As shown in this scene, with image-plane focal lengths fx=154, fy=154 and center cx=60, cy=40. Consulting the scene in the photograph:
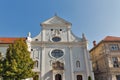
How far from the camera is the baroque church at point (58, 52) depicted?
31.6 metres

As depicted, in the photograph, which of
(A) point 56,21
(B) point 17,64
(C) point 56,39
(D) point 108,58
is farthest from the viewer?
(A) point 56,21

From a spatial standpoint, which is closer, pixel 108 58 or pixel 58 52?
pixel 108 58

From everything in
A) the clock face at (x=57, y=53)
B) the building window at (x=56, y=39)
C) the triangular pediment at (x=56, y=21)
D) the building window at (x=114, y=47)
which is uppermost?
the triangular pediment at (x=56, y=21)

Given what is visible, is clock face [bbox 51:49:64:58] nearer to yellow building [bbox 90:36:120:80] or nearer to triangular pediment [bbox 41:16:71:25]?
triangular pediment [bbox 41:16:71:25]

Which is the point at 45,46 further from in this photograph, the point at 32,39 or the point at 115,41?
the point at 115,41

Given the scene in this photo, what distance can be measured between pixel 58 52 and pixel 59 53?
0.33m

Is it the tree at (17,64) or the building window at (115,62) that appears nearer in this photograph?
the tree at (17,64)

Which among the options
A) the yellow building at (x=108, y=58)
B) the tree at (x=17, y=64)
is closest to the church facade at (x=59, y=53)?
the yellow building at (x=108, y=58)

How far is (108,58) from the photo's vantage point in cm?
3203

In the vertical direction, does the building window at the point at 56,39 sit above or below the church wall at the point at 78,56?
above

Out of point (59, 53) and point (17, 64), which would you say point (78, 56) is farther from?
point (17, 64)

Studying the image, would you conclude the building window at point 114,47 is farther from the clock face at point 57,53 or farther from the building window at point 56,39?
the building window at point 56,39

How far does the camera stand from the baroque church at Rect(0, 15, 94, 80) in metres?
31.6

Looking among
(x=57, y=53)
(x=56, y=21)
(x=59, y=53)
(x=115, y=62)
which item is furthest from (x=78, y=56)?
(x=56, y=21)
